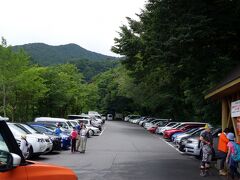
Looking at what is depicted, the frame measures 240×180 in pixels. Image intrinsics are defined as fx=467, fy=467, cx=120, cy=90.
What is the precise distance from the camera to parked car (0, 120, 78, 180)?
4.01 meters

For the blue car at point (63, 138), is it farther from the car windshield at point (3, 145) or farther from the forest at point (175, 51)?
the car windshield at point (3, 145)

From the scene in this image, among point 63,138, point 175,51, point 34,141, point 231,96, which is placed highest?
point 175,51

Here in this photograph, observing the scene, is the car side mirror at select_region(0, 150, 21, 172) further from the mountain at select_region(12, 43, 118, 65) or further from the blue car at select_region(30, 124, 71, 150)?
the mountain at select_region(12, 43, 118, 65)

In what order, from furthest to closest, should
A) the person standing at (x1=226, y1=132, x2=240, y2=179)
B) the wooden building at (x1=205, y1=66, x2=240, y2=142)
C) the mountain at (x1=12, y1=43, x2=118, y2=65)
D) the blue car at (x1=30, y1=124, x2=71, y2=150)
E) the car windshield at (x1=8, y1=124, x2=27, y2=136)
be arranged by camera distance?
the mountain at (x1=12, y1=43, x2=118, y2=65), the blue car at (x1=30, y1=124, x2=71, y2=150), the car windshield at (x1=8, y1=124, x2=27, y2=136), the wooden building at (x1=205, y1=66, x2=240, y2=142), the person standing at (x1=226, y1=132, x2=240, y2=179)

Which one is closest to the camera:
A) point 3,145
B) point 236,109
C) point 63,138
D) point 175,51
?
point 3,145

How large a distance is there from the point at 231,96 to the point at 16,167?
1595 centimetres

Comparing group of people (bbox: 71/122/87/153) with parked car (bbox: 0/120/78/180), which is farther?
group of people (bbox: 71/122/87/153)

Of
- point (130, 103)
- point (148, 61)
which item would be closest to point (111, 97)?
point (130, 103)

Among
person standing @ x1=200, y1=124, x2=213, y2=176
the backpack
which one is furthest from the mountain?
the backpack

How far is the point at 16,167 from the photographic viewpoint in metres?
4.21

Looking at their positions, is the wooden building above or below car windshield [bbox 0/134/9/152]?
above

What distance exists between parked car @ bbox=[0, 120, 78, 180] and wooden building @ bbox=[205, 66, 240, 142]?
32.6 feet

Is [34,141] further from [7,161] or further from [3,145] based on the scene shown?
[7,161]

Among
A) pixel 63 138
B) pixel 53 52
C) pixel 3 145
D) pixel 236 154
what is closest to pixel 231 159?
pixel 236 154
